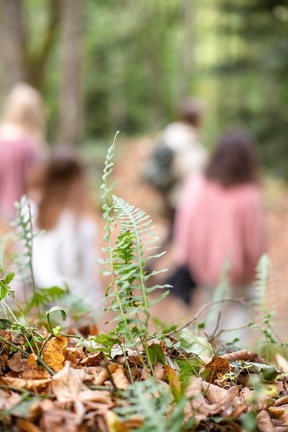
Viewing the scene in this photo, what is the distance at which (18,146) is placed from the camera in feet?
19.1

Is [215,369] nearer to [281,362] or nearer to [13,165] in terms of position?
[281,362]

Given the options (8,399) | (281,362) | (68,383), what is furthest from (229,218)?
(8,399)

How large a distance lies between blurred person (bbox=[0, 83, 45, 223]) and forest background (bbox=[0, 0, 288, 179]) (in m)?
4.17

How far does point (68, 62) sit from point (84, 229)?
304 inches

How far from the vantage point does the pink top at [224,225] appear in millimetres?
4766

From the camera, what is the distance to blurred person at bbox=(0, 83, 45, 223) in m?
5.83

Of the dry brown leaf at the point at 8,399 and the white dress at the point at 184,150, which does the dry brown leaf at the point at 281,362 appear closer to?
the dry brown leaf at the point at 8,399

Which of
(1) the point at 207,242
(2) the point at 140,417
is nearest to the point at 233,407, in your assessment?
(2) the point at 140,417

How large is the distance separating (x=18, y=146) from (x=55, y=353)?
15.5 ft

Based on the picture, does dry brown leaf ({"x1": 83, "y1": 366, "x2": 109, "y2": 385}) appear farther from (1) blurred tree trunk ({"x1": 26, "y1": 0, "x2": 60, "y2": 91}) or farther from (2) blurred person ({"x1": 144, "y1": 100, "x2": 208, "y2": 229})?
(1) blurred tree trunk ({"x1": 26, "y1": 0, "x2": 60, "y2": 91})

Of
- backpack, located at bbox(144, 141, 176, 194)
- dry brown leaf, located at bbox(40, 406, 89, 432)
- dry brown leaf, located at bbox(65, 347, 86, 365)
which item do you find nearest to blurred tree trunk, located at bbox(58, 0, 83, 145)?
backpack, located at bbox(144, 141, 176, 194)

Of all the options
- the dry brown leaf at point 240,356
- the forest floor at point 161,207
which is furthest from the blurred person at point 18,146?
the dry brown leaf at point 240,356

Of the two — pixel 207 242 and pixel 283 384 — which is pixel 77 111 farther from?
pixel 283 384

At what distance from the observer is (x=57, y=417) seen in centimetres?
102
